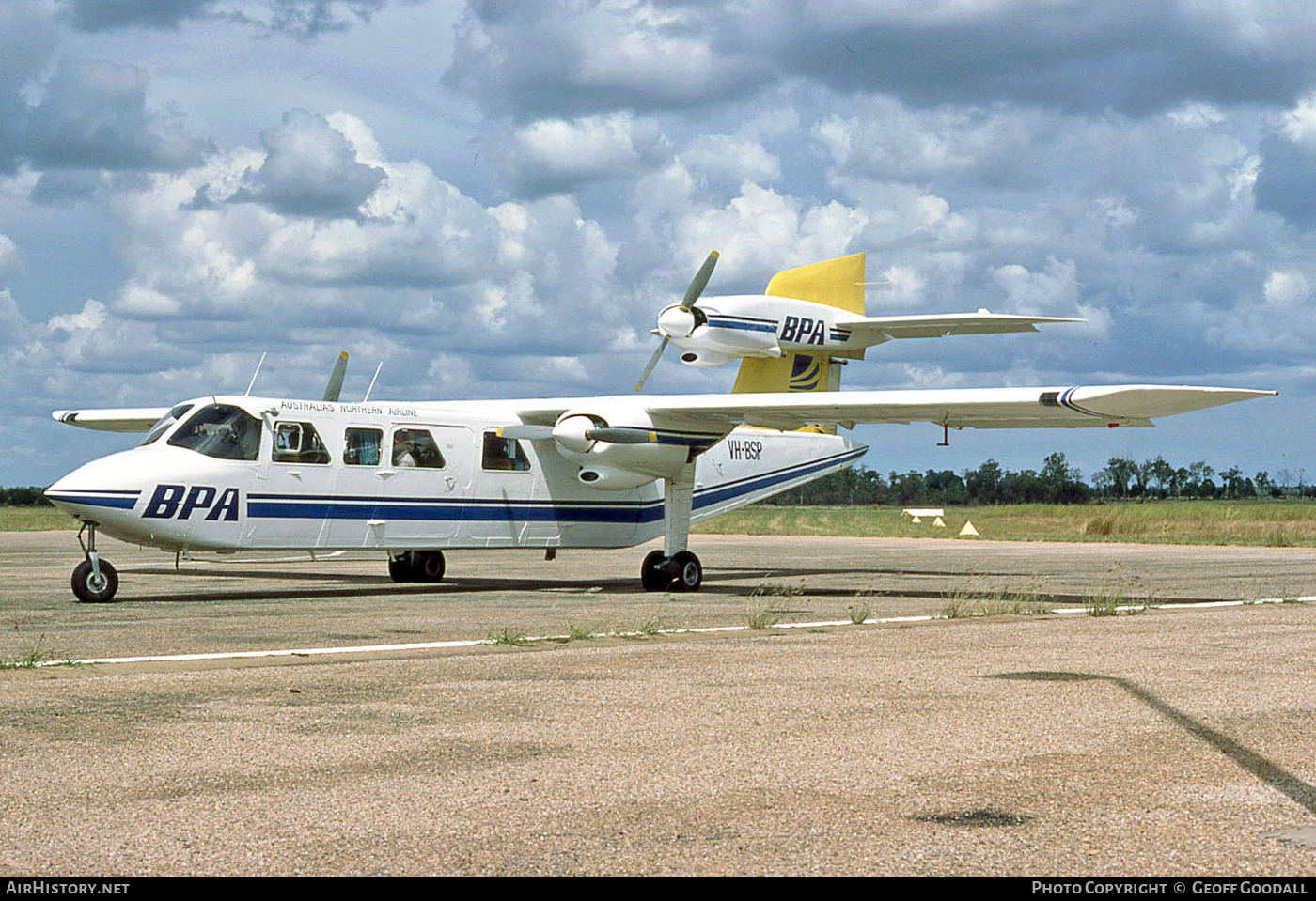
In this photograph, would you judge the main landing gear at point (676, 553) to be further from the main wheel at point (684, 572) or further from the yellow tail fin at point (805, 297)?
the yellow tail fin at point (805, 297)

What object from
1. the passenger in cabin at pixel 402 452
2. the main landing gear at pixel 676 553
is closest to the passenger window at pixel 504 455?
the passenger in cabin at pixel 402 452

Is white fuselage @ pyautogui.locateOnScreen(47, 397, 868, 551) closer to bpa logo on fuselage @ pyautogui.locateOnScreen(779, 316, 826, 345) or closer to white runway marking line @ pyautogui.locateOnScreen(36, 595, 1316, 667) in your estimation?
bpa logo on fuselage @ pyautogui.locateOnScreen(779, 316, 826, 345)

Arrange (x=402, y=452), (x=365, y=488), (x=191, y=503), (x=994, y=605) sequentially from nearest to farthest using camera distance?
1. (x=994, y=605)
2. (x=191, y=503)
3. (x=365, y=488)
4. (x=402, y=452)

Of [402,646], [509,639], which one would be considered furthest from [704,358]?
[402,646]

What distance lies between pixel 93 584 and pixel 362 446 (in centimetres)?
436

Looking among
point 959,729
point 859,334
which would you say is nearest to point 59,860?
point 959,729

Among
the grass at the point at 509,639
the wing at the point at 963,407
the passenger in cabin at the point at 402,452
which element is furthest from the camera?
the passenger in cabin at the point at 402,452

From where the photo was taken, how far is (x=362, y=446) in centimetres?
2034

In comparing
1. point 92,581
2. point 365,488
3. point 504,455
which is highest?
point 504,455

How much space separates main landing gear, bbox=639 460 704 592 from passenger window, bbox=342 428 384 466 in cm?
465

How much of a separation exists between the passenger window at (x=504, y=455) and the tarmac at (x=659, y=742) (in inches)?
222

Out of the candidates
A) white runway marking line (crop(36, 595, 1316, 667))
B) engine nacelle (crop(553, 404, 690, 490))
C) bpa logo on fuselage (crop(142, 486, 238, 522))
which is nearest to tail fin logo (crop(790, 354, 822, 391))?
engine nacelle (crop(553, 404, 690, 490))

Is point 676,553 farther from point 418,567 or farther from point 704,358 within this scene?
point 418,567

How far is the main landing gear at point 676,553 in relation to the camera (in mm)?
21891
